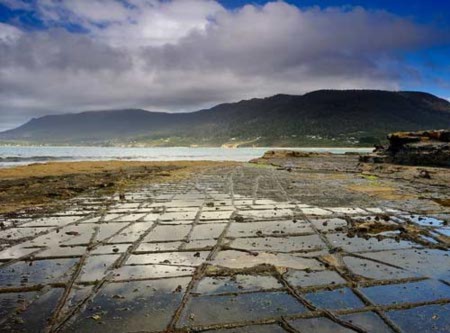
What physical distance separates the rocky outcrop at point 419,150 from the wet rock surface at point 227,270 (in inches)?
977

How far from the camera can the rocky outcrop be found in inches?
1353

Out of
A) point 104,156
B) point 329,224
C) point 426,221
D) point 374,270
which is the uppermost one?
point 374,270

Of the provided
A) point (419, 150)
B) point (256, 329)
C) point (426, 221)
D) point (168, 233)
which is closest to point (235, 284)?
point (256, 329)

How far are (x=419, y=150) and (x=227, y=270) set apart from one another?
35604 mm

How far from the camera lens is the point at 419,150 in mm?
36719

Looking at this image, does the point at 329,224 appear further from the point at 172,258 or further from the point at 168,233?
the point at 172,258

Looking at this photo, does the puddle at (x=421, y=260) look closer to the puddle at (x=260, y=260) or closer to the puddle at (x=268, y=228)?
the puddle at (x=260, y=260)

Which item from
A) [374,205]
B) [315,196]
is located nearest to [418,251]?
[374,205]

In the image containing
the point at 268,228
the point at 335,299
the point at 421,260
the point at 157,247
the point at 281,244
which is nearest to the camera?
the point at 335,299

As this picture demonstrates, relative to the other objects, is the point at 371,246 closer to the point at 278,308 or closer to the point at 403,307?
the point at 403,307

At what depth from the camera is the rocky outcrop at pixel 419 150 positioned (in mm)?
34356

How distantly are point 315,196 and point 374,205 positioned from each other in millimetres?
3158

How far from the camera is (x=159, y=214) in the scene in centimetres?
1228

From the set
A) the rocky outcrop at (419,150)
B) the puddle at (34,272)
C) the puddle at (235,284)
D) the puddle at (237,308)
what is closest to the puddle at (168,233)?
the puddle at (34,272)
